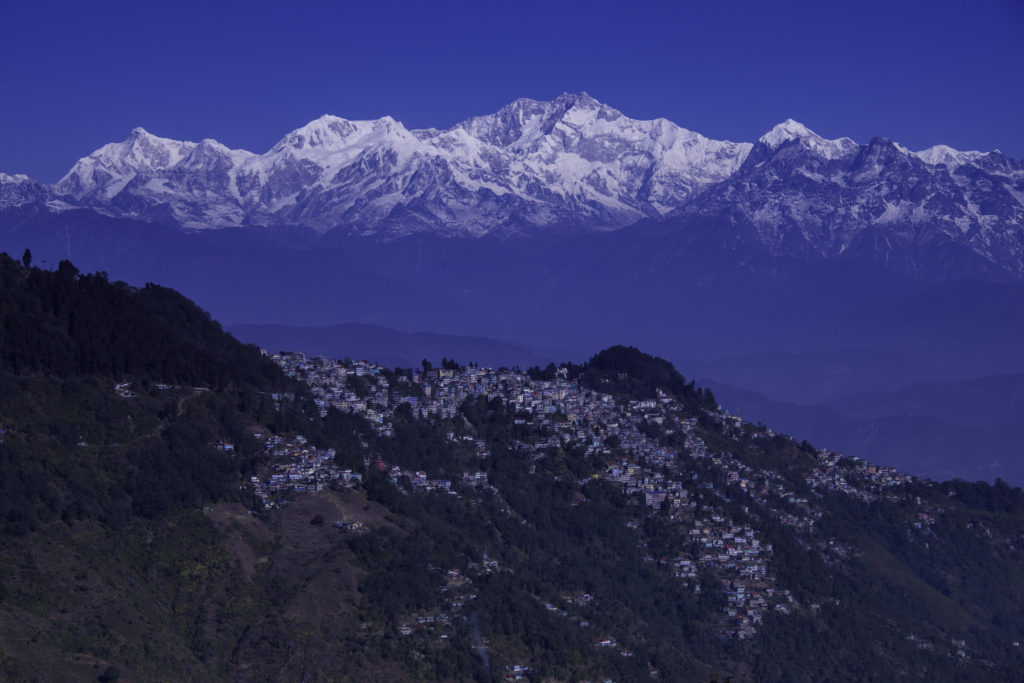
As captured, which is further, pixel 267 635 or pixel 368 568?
pixel 368 568

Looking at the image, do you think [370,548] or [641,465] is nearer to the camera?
[370,548]

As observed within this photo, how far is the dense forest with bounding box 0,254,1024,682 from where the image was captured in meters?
54.2

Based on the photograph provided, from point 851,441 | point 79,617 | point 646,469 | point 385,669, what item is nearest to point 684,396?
point 646,469

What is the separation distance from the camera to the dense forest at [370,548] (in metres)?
54.2

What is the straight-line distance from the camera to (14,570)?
169ft

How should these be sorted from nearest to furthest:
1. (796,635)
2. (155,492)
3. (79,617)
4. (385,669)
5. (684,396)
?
(79,617) → (385,669) → (155,492) → (796,635) → (684,396)

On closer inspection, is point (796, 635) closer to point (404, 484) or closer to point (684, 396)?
point (404, 484)

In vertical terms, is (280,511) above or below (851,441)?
below

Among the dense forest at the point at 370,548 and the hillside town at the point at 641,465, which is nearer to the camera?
the dense forest at the point at 370,548

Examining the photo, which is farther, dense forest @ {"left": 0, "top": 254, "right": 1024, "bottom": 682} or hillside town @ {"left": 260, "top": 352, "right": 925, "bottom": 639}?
hillside town @ {"left": 260, "top": 352, "right": 925, "bottom": 639}

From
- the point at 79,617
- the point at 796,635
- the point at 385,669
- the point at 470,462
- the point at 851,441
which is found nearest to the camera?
the point at 79,617

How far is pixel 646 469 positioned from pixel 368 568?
28.8 meters

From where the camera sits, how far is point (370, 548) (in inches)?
2424

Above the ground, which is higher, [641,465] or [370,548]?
[641,465]
